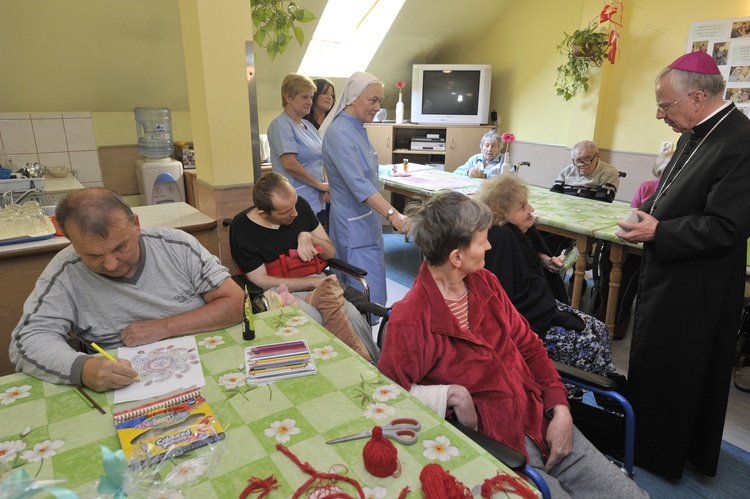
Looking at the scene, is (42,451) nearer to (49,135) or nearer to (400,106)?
(49,135)

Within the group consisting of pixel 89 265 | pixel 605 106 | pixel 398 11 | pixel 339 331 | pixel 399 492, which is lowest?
pixel 339 331

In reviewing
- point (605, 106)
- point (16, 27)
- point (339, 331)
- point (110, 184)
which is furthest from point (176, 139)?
point (605, 106)

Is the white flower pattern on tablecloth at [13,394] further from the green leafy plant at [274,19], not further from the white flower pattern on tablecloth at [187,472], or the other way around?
the green leafy plant at [274,19]

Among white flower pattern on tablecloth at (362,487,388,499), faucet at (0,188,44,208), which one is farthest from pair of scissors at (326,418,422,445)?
faucet at (0,188,44,208)

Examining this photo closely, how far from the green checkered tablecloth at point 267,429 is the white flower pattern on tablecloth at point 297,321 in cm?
21

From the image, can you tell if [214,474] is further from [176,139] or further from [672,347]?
[176,139]

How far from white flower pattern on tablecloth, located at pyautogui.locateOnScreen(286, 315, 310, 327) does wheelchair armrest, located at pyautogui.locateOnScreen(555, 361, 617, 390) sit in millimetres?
772

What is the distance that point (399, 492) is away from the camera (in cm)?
81

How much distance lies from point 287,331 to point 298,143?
1.70 m

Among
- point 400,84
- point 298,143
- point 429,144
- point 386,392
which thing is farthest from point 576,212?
point 400,84

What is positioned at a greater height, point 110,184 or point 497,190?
point 497,190

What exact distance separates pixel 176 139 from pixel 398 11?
2.49m

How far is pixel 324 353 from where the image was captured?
1271 millimetres

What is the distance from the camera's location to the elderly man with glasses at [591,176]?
3.56 m
